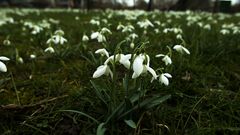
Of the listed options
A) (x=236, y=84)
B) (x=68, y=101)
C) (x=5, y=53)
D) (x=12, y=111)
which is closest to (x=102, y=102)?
(x=68, y=101)

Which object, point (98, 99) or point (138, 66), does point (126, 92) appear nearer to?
point (98, 99)

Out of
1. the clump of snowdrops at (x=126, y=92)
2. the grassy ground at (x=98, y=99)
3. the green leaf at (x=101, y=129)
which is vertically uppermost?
the clump of snowdrops at (x=126, y=92)

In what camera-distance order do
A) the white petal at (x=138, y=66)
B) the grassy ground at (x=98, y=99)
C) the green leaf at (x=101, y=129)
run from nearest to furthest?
1. the white petal at (x=138, y=66)
2. the green leaf at (x=101, y=129)
3. the grassy ground at (x=98, y=99)

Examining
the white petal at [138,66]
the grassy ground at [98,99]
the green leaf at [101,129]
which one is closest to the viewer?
the white petal at [138,66]

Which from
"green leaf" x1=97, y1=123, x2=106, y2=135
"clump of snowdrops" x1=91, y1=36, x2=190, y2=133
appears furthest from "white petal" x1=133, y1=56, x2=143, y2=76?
"green leaf" x1=97, y1=123, x2=106, y2=135

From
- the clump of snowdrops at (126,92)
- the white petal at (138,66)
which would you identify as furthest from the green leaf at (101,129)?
the white petal at (138,66)

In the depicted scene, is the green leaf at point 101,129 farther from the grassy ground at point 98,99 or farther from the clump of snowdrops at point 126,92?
the grassy ground at point 98,99

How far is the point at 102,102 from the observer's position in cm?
290

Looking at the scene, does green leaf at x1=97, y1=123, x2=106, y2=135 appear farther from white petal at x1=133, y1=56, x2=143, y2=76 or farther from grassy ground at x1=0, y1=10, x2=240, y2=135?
white petal at x1=133, y1=56, x2=143, y2=76

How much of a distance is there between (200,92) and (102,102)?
1024 millimetres

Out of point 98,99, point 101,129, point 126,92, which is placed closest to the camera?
point 101,129

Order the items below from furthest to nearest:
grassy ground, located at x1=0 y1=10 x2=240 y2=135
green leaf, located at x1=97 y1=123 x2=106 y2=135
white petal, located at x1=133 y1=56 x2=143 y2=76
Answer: grassy ground, located at x1=0 y1=10 x2=240 y2=135 < green leaf, located at x1=97 y1=123 x2=106 y2=135 < white petal, located at x1=133 y1=56 x2=143 y2=76

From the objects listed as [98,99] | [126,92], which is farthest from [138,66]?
[98,99]

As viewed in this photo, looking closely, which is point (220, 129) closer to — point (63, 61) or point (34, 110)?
point (34, 110)
